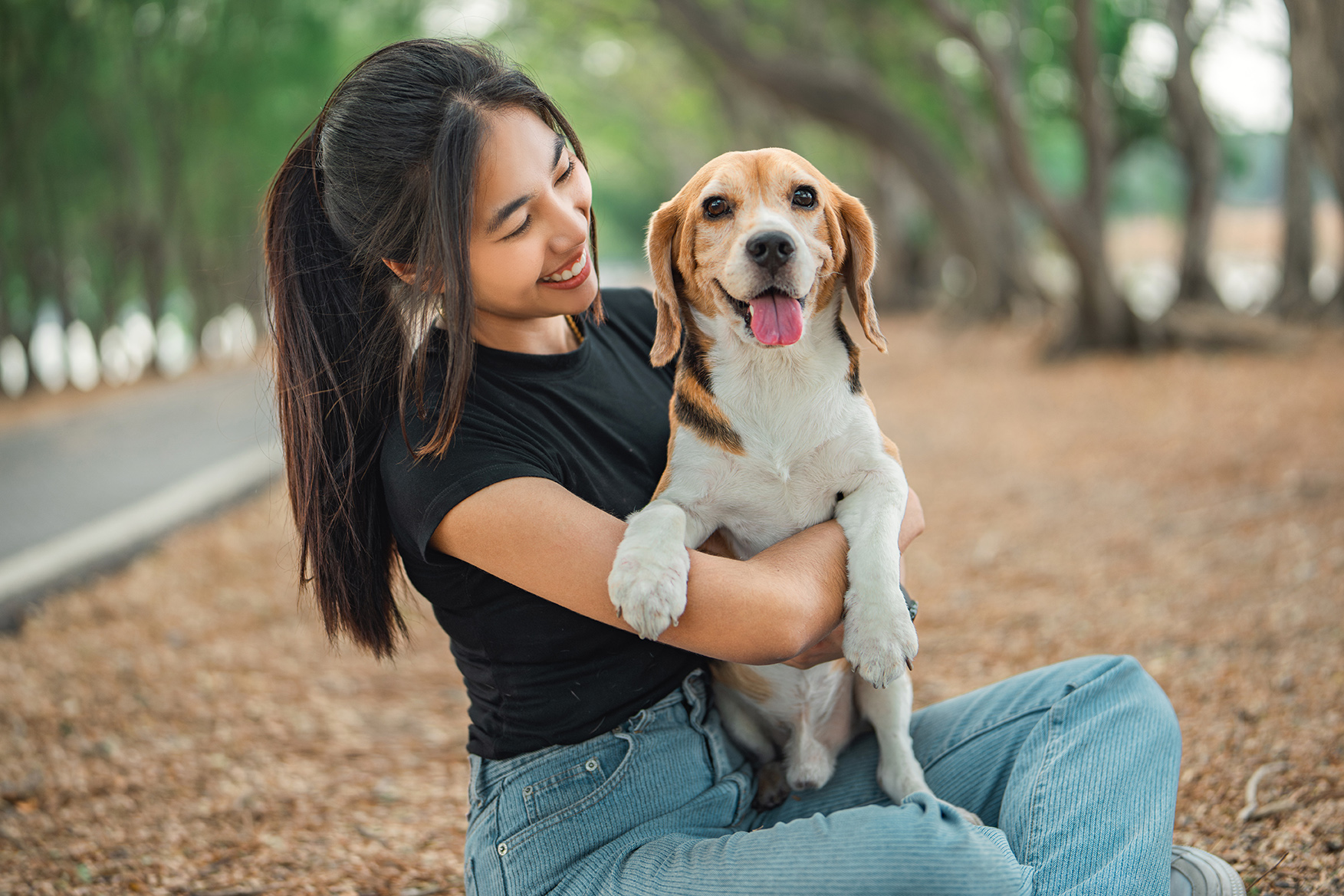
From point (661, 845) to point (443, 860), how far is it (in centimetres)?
145

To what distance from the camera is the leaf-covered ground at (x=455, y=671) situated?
133 inches

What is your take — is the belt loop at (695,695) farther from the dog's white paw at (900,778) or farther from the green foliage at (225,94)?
the green foliage at (225,94)

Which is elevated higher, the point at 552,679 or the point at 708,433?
the point at 708,433

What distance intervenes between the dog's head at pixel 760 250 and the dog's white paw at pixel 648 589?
26.0 inches

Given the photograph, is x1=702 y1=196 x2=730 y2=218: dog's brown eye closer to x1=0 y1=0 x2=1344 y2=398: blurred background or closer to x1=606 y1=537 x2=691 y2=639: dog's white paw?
x1=606 y1=537 x2=691 y2=639: dog's white paw

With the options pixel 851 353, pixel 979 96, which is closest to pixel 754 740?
pixel 851 353

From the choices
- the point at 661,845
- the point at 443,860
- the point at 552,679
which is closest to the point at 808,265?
the point at 552,679

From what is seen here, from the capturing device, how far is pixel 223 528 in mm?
8117

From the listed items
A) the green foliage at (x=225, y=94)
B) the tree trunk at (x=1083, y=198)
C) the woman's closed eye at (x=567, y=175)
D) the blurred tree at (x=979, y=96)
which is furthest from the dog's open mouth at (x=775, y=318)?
the green foliage at (x=225, y=94)

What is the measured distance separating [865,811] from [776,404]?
3.34ft

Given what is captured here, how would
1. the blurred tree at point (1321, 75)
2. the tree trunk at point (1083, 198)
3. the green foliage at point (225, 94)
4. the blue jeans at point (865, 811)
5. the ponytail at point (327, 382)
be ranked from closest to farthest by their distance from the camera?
the blue jeans at point (865, 811), the ponytail at point (327, 382), the blurred tree at point (1321, 75), the tree trunk at point (1083, 198), the green foliage at point (225, 94)

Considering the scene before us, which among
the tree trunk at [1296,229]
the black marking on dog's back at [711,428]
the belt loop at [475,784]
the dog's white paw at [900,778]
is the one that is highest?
the black marking on dog's back at [711,428]

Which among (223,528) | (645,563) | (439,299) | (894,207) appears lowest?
(894,207)

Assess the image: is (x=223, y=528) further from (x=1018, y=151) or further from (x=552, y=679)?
(x=1018, y=151)
